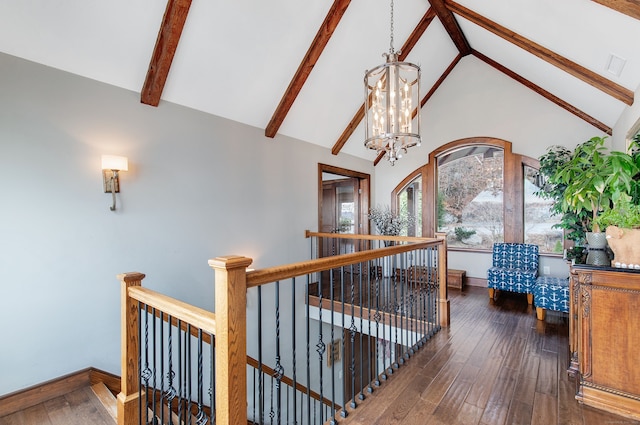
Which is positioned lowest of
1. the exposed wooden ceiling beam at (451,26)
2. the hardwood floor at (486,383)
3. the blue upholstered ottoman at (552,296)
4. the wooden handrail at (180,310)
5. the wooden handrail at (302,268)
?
the hardwood floor at (486,383)

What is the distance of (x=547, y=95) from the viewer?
15.5 feet

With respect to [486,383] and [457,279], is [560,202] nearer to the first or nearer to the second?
[457,279]

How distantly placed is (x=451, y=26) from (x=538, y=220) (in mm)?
3395

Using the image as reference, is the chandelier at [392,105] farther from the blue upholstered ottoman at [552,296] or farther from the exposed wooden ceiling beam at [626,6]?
the blue upholstered ottoman at [552,296]

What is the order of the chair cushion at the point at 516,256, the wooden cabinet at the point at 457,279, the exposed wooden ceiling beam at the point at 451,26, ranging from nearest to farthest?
the exposed wooden ceiling beam at the point at 451,26 → the chair cushion at the point at 516,256 → the wooden cabinet at the point at 457,279

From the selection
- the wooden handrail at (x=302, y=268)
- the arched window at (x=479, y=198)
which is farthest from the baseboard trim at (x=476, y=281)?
the wooden handrail at (x=302, y=268)

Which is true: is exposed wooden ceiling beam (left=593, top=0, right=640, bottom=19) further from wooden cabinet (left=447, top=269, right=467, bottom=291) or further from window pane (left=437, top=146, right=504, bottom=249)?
wooden cabinet (left=447, top=269, right=467, bottom=291)

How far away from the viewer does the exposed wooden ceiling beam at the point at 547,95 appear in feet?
14.4

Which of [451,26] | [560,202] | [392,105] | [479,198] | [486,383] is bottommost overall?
[486,383]

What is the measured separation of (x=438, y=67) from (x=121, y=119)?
510cm

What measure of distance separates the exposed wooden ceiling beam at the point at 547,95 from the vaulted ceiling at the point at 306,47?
0.02 meters

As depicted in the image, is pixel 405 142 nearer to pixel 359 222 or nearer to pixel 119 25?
pixel 119 25

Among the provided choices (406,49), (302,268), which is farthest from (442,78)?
(302,268)

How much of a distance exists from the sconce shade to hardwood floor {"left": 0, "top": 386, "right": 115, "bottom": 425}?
1969 mm
